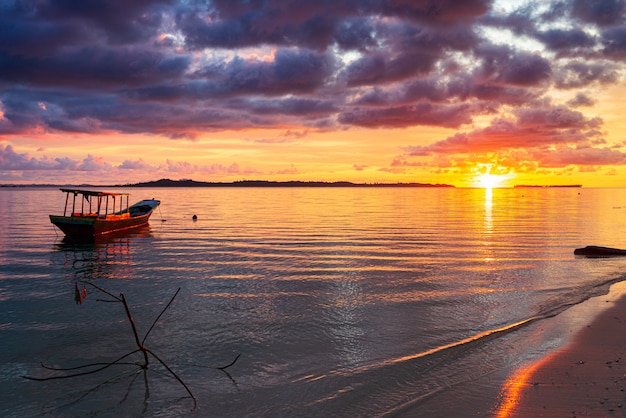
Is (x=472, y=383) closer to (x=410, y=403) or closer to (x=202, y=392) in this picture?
(x=410, y=403)

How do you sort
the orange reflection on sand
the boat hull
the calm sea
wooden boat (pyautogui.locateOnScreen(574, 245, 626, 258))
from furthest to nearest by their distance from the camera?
the boat hull
wooden boat (pyautogui.locateOnScreen(574, 245, 626, 258))
the calm sea
the orange reflection on sand

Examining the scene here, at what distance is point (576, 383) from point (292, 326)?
938 cm

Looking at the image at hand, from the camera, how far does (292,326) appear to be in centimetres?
1661

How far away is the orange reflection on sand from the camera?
371 inches

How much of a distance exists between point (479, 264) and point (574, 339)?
16014 millimetres

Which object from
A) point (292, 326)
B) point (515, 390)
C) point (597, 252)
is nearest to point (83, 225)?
point (292, 326)

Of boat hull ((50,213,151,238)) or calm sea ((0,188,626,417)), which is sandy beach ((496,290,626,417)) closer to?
calm sea ((0,188,626,417))

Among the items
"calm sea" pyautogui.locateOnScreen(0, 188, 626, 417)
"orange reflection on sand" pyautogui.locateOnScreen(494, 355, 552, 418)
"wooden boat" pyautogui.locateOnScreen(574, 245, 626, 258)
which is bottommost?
"calm sea" pyautogui.locateOnScreen(0, 188, 626, 417)

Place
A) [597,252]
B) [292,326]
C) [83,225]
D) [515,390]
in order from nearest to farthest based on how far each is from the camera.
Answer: [515,390], [292,326], [597,252], [83,225]

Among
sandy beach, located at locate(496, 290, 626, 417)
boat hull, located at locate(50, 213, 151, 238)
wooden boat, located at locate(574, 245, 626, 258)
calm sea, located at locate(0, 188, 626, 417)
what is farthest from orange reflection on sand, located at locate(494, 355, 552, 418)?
boat hull, located at locate(50, 213, 151, 238)

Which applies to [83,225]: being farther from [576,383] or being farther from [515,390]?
[576,383]

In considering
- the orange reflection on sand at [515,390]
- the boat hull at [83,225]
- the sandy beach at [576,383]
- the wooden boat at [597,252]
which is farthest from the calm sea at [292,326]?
the boat hull at [83,225]

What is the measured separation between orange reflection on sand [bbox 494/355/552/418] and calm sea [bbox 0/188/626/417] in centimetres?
24

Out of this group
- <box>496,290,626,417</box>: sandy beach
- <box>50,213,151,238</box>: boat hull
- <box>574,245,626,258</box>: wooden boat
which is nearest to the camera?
<box>496,290,626,417</box>: sandy beach
